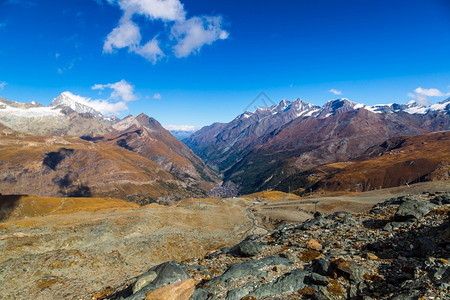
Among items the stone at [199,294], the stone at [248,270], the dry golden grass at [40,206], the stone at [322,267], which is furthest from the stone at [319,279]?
the dry golden grass at [40,206]

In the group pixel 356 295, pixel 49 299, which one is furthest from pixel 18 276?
pixel 356 295

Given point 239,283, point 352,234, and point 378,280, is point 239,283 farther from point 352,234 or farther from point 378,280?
point 352,234

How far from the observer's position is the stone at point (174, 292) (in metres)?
15.4

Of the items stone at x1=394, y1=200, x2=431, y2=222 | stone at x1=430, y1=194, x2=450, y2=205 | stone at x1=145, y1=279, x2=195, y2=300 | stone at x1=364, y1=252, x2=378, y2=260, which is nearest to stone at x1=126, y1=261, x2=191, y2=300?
stone at x1=145, y1=279, x2=195, y2=300

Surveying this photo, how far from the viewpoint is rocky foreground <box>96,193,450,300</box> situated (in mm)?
14443

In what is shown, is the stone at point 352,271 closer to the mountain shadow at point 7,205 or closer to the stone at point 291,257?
the stone at point 291,257

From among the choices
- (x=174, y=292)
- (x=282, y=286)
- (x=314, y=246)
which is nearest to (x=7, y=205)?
(x=174, y=292)

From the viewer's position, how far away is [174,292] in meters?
15.7

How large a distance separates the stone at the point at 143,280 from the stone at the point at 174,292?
1.99m

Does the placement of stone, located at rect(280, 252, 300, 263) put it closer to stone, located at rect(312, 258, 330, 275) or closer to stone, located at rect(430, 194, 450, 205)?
stone, located at rect(312, 258, 330, 275)

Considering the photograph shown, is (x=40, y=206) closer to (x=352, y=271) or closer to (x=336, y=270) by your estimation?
(x=336, y=270)

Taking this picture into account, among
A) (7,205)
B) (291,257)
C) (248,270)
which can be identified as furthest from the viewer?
(7,205)

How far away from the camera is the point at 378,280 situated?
15.2 metres

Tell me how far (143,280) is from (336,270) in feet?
48.6
